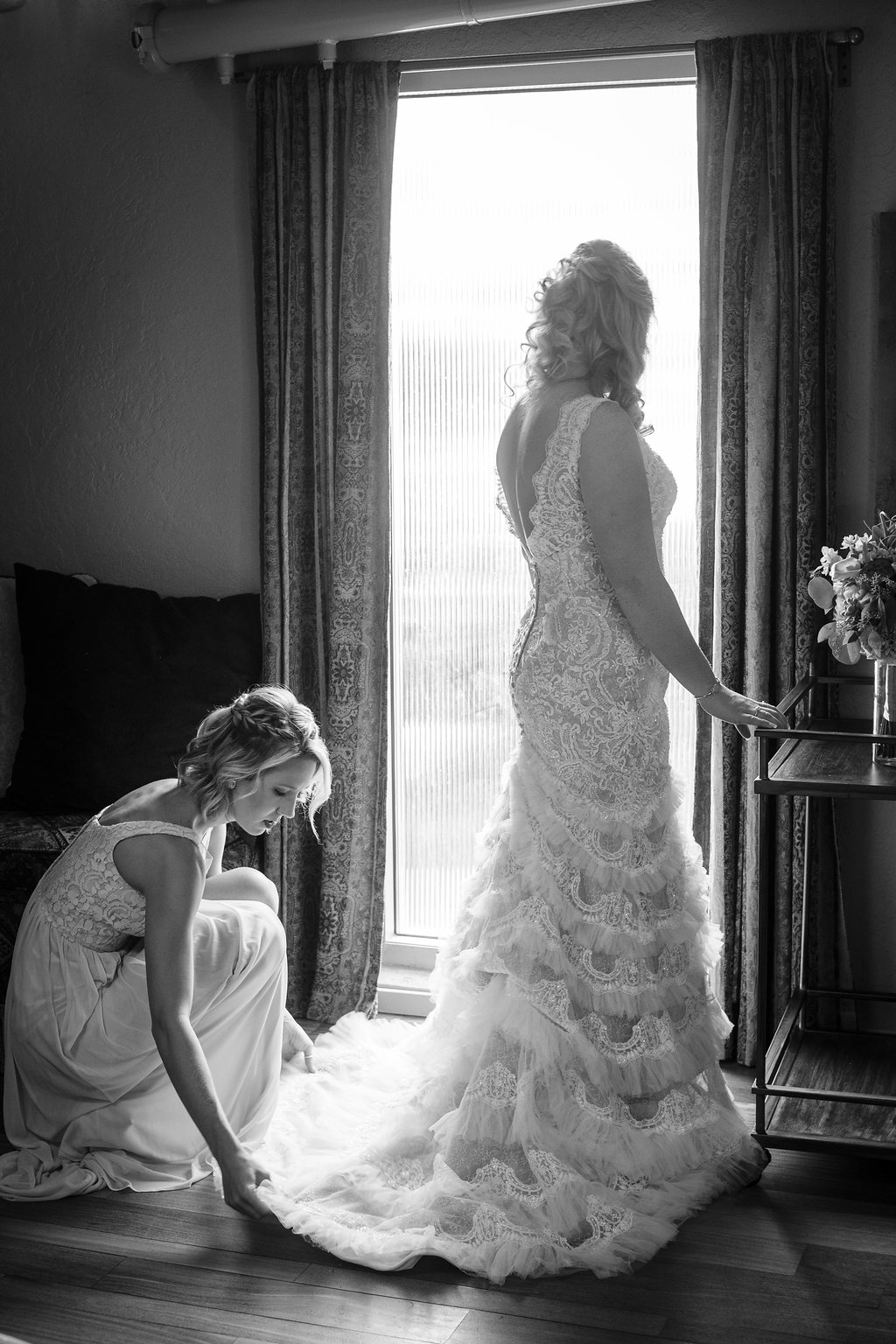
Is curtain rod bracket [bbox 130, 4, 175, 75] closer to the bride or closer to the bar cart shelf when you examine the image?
the bride

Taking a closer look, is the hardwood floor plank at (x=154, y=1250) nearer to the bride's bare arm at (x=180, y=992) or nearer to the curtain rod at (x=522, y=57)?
the bride's bare arm at (x=180, y=992)

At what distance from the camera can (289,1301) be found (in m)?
2.17

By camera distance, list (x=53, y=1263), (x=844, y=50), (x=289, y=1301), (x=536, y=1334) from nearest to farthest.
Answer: (x=536, y=1334)
(x=289, y=1301)
(x=53, y=1263)
(x=844, y=50)

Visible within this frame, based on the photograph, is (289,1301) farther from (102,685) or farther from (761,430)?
(761,430)

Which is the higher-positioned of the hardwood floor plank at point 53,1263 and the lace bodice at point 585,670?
the lace bodice at point 585,670

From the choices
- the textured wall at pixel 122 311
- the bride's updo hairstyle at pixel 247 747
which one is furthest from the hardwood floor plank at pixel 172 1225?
the textured wall at pixel 122 311

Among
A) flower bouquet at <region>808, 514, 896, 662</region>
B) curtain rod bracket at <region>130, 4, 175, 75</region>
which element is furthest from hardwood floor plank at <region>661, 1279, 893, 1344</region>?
curtain rod bracket at <region>130, 4, 175, 75</region>

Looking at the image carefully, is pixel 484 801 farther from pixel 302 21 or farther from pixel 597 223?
pixel 302 21

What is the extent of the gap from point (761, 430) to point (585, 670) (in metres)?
0.96

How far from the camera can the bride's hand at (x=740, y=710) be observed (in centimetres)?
241

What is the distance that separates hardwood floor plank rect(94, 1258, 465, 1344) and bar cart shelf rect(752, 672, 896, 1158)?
0.77 m

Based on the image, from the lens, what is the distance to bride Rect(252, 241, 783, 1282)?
234 centimetres

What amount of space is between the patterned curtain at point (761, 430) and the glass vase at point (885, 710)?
1.64ft

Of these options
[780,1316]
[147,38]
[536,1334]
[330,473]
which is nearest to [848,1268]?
[780,1316]
